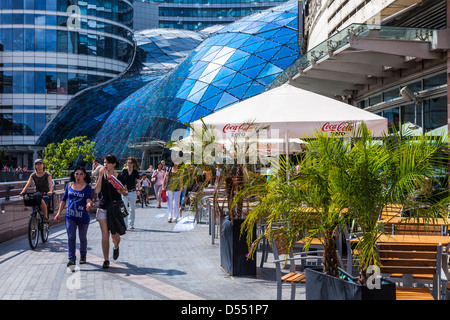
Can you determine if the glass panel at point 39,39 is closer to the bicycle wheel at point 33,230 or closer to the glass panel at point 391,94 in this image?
the glass panel at point 391,94

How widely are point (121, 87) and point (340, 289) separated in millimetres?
59160

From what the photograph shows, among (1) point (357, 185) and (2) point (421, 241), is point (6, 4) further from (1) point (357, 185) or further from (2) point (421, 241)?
(1) point (357, 185)

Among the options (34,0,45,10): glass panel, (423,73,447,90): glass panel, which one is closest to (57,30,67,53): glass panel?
(34,0,45,10): glass panel

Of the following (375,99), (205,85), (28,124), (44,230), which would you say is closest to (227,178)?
(44,230)

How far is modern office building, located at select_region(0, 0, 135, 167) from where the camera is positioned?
210 feet

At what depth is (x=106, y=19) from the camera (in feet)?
232

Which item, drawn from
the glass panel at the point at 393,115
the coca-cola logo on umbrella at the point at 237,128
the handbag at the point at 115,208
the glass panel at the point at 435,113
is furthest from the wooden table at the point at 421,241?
the glass panel at the point at 393,115

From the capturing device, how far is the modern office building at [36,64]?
64000 millimetres

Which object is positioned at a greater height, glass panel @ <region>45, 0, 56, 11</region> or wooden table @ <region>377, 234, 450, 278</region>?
glass panel @ <region>45, 0, 56, 11</region>

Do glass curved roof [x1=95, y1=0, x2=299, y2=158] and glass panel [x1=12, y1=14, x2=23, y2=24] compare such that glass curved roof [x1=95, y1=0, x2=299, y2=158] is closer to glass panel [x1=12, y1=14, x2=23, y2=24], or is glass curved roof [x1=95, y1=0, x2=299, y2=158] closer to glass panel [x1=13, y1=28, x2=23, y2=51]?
glass panel [x1=13, y1=28, x2=23, y2=51]

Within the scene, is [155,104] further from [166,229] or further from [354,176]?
[354,176]

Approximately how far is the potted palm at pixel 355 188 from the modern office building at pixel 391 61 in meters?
8.38

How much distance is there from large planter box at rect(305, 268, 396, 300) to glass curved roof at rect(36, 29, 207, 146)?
50.8 metres

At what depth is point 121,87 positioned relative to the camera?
2427 inches
